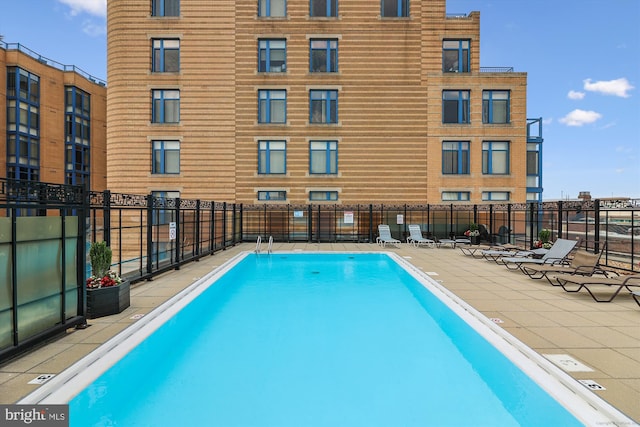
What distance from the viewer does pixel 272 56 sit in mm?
25078

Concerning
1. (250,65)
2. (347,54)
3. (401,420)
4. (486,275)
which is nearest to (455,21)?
(347,54)

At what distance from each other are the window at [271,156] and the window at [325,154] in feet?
6.52

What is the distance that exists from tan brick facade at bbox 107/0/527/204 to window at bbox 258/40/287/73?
0.42m

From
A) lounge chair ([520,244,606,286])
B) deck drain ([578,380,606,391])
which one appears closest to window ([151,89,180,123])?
lounge chair ([520,244,606,286])

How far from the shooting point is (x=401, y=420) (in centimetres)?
410

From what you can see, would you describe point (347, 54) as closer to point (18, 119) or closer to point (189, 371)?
point (189, 371)

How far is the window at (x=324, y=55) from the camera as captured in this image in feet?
82.1

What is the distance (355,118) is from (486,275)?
16871 mm

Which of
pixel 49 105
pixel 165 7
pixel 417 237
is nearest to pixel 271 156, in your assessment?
pixel 417 237

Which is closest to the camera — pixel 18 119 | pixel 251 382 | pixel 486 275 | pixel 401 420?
pixel 401 420

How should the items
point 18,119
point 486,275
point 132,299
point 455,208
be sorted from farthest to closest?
point 18,119, point 455,208, point 486,275, point 132,299

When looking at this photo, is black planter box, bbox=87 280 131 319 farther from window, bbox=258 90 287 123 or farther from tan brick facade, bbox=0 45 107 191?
tan brick facade, bbox=0 45 107 191

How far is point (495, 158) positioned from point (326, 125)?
1269 centimetres

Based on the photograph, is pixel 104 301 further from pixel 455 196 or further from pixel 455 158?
pixel 455 158
